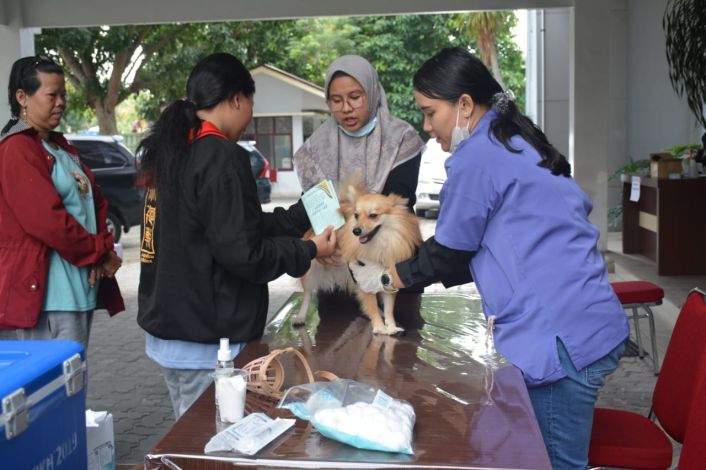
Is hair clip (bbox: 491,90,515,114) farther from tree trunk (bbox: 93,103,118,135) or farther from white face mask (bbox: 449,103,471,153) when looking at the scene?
tree trunk (bbox: 93,103,118,135)

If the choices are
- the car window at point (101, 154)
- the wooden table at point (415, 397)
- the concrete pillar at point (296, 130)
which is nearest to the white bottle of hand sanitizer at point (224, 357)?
the wooden table at point (415, 397)

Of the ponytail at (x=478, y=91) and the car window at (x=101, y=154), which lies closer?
the ponytail at (x=478, y=91)

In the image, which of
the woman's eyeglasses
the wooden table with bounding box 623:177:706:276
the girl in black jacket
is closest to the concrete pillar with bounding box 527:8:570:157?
the wooden table with bounding box 623:177:706:276

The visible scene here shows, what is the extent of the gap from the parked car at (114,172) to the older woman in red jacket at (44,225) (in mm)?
9384

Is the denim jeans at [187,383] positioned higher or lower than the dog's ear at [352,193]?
lower

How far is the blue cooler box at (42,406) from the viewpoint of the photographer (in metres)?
1.50

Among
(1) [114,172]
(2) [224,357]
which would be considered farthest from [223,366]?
(1) [114,172]

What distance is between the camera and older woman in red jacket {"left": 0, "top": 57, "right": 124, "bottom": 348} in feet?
9.71

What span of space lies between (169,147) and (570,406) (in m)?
1.44

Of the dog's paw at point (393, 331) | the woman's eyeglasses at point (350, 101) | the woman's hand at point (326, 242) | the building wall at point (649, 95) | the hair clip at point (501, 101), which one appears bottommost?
the dog's paw at point (393, 331)

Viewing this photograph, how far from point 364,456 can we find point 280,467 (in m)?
0.19

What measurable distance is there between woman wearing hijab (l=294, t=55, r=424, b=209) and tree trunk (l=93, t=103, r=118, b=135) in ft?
58.1

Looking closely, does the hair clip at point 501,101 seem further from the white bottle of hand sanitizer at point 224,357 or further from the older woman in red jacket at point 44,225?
the older woman in red jacket at point 44,225

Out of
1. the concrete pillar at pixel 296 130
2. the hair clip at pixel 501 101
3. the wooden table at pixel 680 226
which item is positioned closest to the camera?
the hair clip at pixel 501 101
